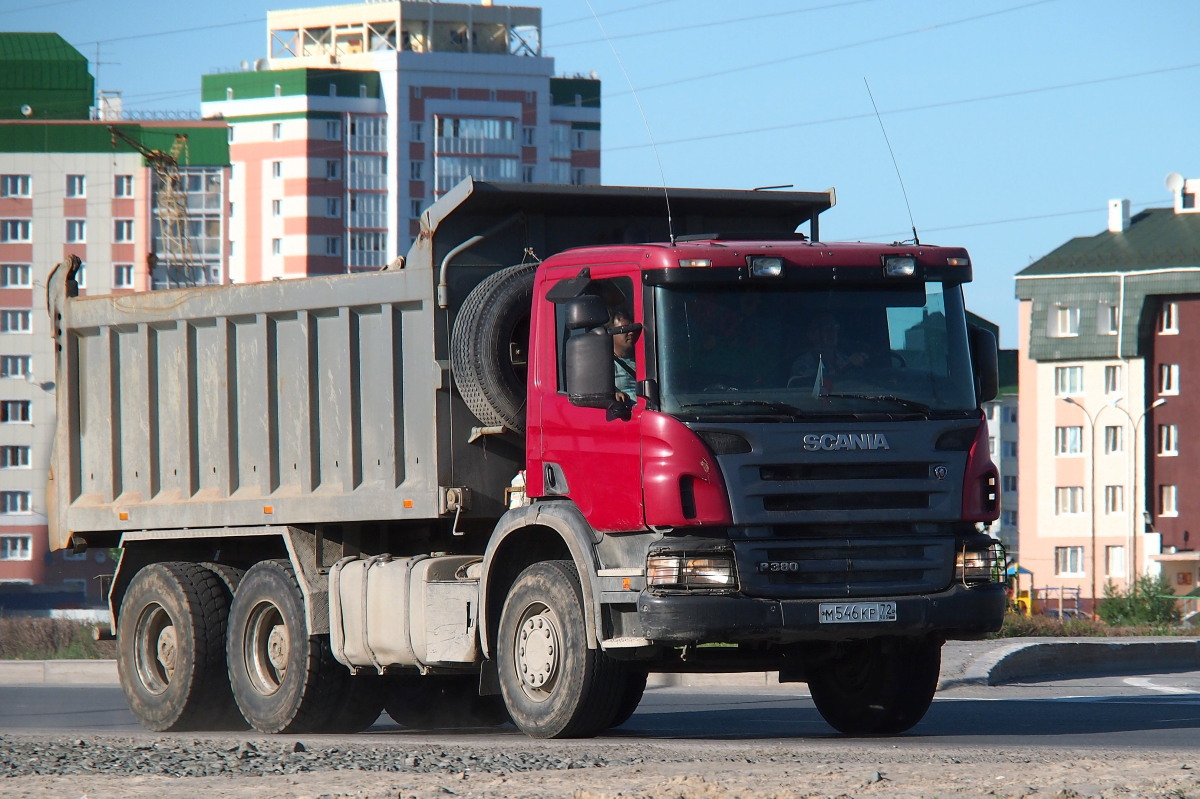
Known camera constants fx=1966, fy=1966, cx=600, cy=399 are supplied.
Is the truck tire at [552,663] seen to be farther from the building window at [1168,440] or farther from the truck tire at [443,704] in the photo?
the building window at [1168,440]

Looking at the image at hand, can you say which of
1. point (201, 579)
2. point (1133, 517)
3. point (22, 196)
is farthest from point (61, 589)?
point (201, 579)

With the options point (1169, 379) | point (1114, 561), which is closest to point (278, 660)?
point (1114, 561)

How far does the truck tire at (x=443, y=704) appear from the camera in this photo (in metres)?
14.6

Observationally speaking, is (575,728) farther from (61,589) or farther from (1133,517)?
(61,589)

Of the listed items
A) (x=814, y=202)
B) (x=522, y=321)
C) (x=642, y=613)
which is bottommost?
(x=642, y=613)

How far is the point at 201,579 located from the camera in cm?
1464

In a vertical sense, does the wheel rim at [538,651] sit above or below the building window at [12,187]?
below

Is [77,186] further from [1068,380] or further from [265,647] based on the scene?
[265,647]

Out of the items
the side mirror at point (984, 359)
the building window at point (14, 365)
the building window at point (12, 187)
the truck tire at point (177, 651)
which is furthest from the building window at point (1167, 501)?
the side mirror at point (984, 359)

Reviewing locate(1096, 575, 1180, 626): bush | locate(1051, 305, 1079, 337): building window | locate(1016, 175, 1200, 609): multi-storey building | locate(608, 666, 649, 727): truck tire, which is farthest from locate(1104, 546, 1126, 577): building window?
locate(608, 666, 649, 727): truck tire

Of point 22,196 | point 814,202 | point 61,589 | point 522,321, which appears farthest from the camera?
point 22,196

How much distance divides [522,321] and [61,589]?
307ft

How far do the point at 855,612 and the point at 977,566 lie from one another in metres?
0.84

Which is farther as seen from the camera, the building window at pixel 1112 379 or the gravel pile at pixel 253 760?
the building window at pixel 1112 379
